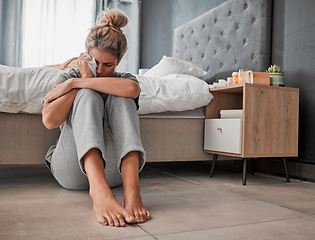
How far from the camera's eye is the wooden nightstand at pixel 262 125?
6.07ft

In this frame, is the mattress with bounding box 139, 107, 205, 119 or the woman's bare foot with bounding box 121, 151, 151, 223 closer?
the woman's bare foot with bounding box 121, 151, 151, 223

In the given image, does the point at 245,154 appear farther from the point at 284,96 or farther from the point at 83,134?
the point at 83,134

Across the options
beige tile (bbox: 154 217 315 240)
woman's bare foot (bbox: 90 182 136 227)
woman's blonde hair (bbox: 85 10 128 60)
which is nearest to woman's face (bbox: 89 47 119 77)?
woman's blonde hair (bbox: 85 10 128 60)

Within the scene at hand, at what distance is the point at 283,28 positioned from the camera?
7.55 feet

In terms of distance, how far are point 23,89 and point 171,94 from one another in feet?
2.64

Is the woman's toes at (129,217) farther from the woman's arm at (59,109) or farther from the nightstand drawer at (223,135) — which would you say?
the nightstand drawer at (223,135)

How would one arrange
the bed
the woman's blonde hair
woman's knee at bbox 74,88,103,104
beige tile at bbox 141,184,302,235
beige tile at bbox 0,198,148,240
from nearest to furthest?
beige tile at bbox 0,198,148,240
beige tile at bbox 141,184,302,235
woman's knee at bbox 74,88,103,104
the woman's blonde hair
the bed

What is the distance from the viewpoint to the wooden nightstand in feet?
6.07

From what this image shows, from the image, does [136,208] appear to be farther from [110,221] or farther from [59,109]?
[59,109]

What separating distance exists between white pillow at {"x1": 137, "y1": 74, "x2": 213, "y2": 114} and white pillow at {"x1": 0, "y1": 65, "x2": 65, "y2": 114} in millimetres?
512

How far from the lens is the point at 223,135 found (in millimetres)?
1959

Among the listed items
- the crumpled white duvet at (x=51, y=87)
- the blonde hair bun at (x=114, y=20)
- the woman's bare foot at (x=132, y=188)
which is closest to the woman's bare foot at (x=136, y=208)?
the woman's bare foot at (x=132, y=188)

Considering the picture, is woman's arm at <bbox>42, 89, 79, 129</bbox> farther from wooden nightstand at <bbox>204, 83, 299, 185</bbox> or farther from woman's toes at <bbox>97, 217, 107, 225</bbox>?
wooden nightstand at <bbox>204, 83, 299, 185</bbox>

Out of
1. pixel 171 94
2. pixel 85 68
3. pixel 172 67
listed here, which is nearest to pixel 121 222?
pixel 85 68
